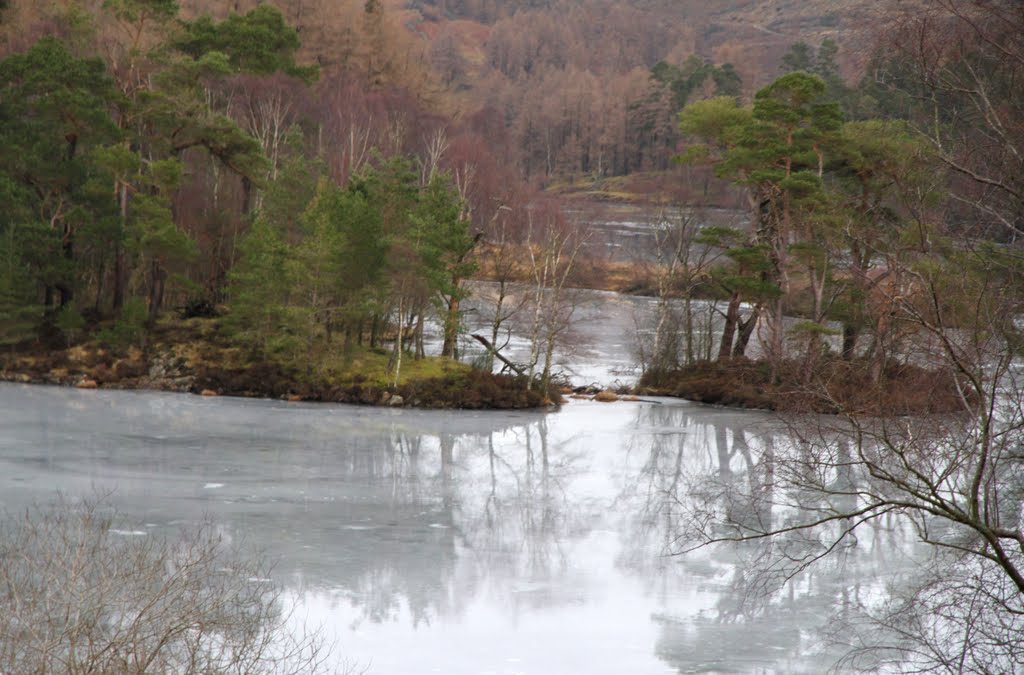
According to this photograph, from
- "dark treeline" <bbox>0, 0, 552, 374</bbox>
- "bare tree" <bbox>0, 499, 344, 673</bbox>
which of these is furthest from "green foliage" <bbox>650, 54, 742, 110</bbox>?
"bare tree" <bbox>0, 499, 344, 673</bbox>

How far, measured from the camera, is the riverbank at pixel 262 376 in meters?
30.3

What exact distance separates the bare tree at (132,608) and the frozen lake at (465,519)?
0.64 metres

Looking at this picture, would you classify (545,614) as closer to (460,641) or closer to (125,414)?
(460,641)

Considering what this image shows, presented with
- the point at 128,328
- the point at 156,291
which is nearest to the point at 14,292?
the point at 128,328

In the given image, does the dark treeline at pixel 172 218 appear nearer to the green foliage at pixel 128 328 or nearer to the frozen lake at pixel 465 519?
the green foliage at pixel 128 328

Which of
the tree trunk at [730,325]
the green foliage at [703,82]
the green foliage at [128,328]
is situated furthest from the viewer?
the green foliage at [703,82]

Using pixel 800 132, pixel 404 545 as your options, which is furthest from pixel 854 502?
pixel 800 132

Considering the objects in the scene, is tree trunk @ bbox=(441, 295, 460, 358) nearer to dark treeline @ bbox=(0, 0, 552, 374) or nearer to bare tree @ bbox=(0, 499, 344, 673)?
dark treeline @ bbox=(0, 0, 552, 374)

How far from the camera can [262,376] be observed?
30828 mm

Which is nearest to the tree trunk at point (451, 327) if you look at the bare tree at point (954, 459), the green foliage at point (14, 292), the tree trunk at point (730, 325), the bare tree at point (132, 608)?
the tree trunk at point (730, 325)

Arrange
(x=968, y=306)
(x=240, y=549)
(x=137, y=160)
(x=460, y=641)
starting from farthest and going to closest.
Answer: (x=137, y=160) → (x=240, y=549) → (x=460, y=641) → (x=968, y=306)

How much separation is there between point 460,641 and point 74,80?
25.1 metres

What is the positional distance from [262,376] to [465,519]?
1485 centimetres

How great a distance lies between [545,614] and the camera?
13.0m
